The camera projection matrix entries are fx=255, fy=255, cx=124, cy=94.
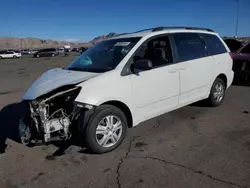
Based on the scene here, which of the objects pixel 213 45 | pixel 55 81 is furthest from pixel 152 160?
pixel 213 45

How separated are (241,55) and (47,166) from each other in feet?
25.6

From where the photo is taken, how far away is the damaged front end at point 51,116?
3.63 m

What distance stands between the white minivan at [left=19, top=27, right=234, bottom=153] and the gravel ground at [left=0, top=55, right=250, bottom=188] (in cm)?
34

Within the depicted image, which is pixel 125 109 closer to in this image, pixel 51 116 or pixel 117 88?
pixel 117 88

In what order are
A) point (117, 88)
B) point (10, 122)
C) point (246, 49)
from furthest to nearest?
point (246, 49) → point (10, 122) → point (117, 88)

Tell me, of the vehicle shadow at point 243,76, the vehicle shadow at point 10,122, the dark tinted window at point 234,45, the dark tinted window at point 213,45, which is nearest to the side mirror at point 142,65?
the vehicle shadow at point 10,122

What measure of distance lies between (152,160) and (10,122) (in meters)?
3.49

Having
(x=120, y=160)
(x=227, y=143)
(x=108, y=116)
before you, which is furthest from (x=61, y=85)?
(x=227, y=143)

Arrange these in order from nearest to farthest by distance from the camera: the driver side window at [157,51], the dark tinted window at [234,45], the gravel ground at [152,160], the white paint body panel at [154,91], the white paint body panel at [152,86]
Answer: the gravel ground at [152,160]
the white paint body panel at [152,86]
the white paint body panel at [154,91]
the driver side window at [157,51]
the dark tinted window at [234,45]

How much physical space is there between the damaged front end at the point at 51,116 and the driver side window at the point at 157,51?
4.76ft

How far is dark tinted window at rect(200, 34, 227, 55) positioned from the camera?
227 inches

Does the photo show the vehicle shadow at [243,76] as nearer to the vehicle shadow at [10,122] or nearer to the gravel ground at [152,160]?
the gravel ground at [152,160]

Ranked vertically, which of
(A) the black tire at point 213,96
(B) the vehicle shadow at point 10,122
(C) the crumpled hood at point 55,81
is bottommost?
(B) the vehicle shadow at point 10,122

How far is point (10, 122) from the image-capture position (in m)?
5.58
